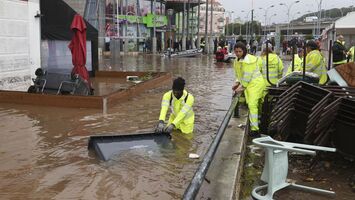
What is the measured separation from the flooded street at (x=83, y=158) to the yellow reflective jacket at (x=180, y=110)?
20 cm

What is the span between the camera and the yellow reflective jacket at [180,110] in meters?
7.12

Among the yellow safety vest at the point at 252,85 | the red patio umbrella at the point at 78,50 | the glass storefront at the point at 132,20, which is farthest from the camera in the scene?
the glass storefront at the point at 132,20

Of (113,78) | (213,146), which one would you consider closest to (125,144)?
(213,146)

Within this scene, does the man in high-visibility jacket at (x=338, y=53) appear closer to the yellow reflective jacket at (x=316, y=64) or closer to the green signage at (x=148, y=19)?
the yellow reflective jacket at (x=316, y=64)

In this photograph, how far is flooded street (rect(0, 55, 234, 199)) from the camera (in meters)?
5.02

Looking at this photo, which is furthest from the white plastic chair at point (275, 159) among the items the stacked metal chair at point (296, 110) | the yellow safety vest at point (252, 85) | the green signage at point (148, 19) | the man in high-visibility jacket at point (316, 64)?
the green signage at point (148, 19)

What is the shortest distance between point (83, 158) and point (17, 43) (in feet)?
26.3

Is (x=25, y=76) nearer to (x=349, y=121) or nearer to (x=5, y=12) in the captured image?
(x=5, y=12)

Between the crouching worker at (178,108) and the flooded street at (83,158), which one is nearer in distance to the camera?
the flooded street at (83,158)

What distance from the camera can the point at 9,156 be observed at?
6273 millimetres

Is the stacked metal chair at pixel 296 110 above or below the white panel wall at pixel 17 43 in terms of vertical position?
below

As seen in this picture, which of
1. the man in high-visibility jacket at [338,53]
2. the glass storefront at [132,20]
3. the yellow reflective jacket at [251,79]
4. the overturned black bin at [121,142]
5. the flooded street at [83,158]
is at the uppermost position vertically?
the glass storefront at [132,20]

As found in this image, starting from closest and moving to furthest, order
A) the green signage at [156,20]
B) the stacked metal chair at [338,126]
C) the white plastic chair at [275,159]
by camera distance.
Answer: the white plastic chair at [275,159] < the stacked metal chair at [338,126] < the green signage at [156,20]

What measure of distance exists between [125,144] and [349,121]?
3083 mm
